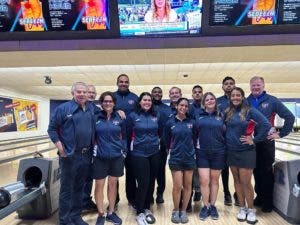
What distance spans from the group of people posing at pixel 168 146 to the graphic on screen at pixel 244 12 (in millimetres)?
769

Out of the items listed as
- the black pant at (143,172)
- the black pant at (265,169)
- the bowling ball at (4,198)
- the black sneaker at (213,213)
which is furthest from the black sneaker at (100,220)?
the black pant at (265,169)

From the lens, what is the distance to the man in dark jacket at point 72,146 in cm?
290

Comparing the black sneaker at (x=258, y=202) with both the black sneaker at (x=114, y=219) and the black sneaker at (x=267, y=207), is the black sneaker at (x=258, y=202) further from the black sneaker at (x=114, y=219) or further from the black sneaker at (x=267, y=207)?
the black sneaker at (x=114, y=219)

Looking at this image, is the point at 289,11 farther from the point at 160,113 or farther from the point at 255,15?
the point at 160,113

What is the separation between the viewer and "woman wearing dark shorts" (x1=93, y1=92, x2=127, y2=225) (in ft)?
10.1

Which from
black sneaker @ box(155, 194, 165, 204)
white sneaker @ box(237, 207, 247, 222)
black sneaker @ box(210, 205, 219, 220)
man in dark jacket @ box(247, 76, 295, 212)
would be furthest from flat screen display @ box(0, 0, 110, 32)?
white sneaker @ box(237, 207, 247, 222)

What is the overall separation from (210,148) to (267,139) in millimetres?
609

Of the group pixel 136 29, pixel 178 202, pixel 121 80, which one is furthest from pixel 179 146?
pixel 136 29

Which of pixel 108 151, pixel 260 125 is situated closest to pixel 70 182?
pixel 108 151

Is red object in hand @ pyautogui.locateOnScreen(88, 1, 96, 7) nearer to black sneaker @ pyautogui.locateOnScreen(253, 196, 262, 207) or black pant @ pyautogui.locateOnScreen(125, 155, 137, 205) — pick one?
black pant @ pyautogui.locateOnScreen(125, 155, 137, 205)

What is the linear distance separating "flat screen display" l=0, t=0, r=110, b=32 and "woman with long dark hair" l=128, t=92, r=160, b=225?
3.87 feet

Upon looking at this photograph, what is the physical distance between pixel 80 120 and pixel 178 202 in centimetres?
128

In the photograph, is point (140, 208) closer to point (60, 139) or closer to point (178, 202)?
point (178, 202)

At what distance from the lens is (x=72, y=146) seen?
9.49 ft
